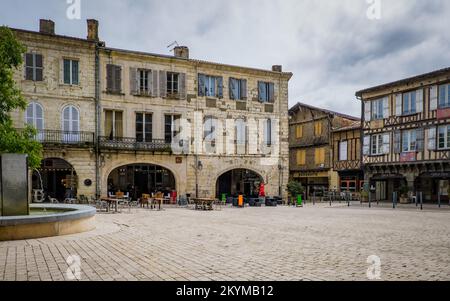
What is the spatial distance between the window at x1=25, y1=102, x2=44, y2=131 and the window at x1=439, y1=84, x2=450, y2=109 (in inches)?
959

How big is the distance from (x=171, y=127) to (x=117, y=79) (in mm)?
4415

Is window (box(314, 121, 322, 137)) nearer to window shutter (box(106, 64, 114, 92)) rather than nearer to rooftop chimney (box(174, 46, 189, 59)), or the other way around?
rooftop chimney (box(174, 46, 189, 59))

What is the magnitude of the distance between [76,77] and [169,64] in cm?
570

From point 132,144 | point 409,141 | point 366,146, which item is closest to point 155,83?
point 132,144

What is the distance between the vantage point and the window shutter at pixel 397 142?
25.4 metres

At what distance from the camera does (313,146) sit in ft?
114

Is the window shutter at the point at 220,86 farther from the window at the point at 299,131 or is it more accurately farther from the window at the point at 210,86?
the window at the point at 299,131

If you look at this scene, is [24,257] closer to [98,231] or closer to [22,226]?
[22,226]

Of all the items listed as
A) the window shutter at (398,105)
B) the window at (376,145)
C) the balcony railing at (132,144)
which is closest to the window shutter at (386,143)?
the window at (376,145)

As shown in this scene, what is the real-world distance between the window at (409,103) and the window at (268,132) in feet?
31.4

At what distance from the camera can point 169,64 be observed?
904 inches

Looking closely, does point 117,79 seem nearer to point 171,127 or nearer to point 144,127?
point 144,127

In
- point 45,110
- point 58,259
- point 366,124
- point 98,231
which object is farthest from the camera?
point 366,124

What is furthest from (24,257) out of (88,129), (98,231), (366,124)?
(366,124)
